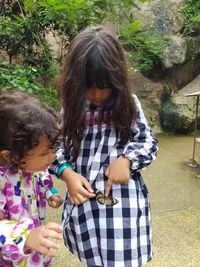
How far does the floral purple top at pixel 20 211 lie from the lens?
0.93 m

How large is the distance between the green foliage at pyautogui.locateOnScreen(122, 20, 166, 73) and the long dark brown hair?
425 cm

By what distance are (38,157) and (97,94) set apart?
0.31 metres

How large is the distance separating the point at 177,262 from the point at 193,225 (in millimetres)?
543

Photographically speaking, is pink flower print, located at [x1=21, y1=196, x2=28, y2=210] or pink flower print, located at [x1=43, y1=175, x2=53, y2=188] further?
pink flower print, located at [x1=43, y1=175, x2=53, y2=188]

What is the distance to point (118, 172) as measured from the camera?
3.92 feet

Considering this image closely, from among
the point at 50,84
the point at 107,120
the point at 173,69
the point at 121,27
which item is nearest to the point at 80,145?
the point at 107,120

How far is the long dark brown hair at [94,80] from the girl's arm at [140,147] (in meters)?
0.04

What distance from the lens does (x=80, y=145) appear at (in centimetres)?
130

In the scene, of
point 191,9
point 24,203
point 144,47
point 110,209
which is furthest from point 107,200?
point 191,9

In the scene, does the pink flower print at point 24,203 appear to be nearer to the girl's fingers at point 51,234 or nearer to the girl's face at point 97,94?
the girl's fingers at point 51,234

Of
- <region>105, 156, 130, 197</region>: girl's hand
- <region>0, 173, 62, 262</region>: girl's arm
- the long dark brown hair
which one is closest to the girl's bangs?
the long dark brown hair

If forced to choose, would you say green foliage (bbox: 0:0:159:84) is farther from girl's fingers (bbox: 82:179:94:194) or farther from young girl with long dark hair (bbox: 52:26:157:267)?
girl's fingers (bbox: 82:179:94:194)

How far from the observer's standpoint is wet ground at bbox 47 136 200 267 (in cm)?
226

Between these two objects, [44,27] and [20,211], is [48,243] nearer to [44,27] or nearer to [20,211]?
[20,211]
